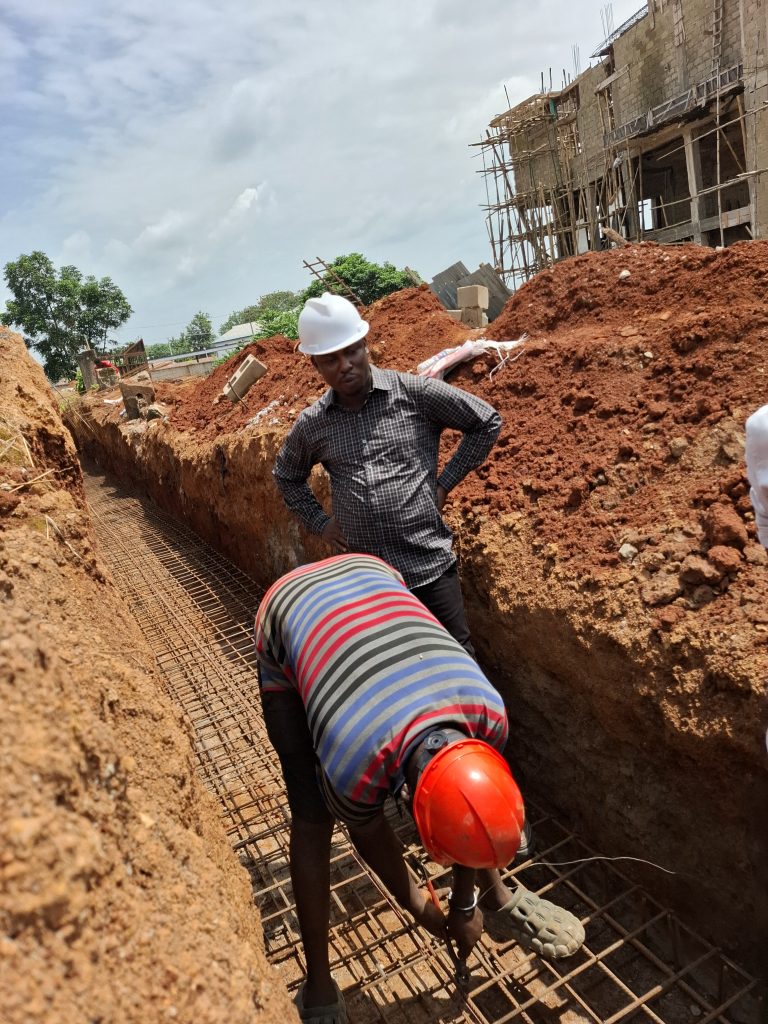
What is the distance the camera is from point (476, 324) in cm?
845

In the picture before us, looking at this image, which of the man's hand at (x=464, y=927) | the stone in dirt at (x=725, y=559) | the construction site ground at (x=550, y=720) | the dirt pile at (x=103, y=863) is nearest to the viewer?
the dirt pile at (x=103, y=863)

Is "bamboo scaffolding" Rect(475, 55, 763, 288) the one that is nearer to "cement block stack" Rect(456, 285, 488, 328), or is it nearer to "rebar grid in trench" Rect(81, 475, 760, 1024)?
"cement block stack" Rect(456, 285, 488, 328)

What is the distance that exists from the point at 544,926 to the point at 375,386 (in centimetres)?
216

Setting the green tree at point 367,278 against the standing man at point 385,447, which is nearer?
the standing man at point 385,447

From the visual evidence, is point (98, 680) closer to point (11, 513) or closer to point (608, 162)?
point (11, 513)

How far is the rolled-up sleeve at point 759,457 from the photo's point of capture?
1.53 m

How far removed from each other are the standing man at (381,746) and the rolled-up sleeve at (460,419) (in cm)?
96

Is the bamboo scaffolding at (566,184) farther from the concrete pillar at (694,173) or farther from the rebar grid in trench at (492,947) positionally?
the rebar grid in trench at (492,947)

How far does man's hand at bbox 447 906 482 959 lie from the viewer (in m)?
2.00

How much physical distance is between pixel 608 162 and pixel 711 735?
66.0 feet

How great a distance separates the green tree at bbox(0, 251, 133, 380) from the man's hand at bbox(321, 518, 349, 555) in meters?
33.6

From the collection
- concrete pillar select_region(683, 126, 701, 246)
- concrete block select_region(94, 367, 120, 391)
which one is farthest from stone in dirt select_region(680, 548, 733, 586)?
concrete block select_region(94, 367, 120, 391)

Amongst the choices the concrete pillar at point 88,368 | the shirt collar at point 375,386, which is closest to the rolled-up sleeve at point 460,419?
the shirt collar at point 375,386

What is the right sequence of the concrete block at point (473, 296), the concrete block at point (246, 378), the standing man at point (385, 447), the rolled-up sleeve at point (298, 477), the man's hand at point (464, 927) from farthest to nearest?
the concrete block at point (246, 378)
the concrete block at point (473, 296)
the rolled-up sleeve at point (298, 477)
the standing man at point (385, 447)
the man's hand at point (464, 927)
